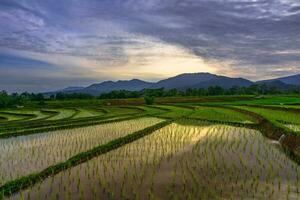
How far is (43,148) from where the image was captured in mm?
12844

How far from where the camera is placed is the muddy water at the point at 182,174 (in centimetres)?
721

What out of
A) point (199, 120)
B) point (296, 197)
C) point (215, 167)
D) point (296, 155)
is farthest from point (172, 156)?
point (199, 120)

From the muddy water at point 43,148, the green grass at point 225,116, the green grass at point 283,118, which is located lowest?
the muddy water at point 43,148

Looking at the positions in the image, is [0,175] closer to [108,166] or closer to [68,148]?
[108,166]

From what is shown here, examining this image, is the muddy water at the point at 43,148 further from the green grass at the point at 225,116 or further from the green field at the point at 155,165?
the green grass at the point at 225,116

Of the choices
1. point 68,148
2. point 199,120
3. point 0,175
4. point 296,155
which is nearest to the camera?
point 0,175

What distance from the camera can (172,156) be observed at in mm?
10961

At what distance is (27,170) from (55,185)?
185cm

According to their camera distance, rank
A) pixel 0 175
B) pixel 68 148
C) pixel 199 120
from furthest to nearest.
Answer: pixel 199 120 → pixel 68 148 → pixel 0 175

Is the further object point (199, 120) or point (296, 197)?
point (199, 120)

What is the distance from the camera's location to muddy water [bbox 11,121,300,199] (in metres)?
7.21

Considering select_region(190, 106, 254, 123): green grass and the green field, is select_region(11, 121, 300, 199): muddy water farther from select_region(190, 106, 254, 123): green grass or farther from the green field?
select_region(190, 106, 254, 123): green grass

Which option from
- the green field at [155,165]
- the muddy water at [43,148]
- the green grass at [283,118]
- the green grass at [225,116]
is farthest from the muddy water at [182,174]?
the green grass at [225,116]

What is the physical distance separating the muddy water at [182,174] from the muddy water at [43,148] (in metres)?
1.27
